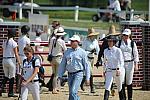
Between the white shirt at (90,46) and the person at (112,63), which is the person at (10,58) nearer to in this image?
the white shirt at (90,46)

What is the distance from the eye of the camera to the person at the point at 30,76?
1399cm

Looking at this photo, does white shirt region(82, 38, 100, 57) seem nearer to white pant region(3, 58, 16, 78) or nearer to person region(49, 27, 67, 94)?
person region(49, 27, 67, 94)

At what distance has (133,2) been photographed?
188 ft

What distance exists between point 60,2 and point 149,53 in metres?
37.8

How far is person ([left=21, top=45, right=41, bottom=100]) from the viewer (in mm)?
13992

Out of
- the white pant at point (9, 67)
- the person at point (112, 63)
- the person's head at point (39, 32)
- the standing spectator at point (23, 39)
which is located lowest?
the person's head at point (39, 32)

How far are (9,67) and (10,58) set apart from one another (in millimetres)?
246

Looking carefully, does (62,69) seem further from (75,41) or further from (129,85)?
(129,85)

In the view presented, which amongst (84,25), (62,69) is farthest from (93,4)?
(62,69)

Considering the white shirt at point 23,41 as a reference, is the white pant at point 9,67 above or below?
below

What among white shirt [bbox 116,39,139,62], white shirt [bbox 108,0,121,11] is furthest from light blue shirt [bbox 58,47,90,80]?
white shirt [bbox 108,0,121,11]

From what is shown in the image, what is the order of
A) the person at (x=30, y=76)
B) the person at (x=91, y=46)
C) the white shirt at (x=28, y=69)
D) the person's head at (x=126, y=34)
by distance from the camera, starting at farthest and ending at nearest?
the person at (x=91, y=46), the person's head at (x=126, y=34), the white shirt at (x=28, y=69), the person at (x=30, y=76)

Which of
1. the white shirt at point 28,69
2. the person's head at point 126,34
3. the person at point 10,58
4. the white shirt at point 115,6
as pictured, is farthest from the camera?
the white shirt at point 115,6

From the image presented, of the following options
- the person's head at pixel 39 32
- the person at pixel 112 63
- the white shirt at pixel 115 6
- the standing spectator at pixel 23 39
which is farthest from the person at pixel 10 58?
the white shirt at pixel 115 6
